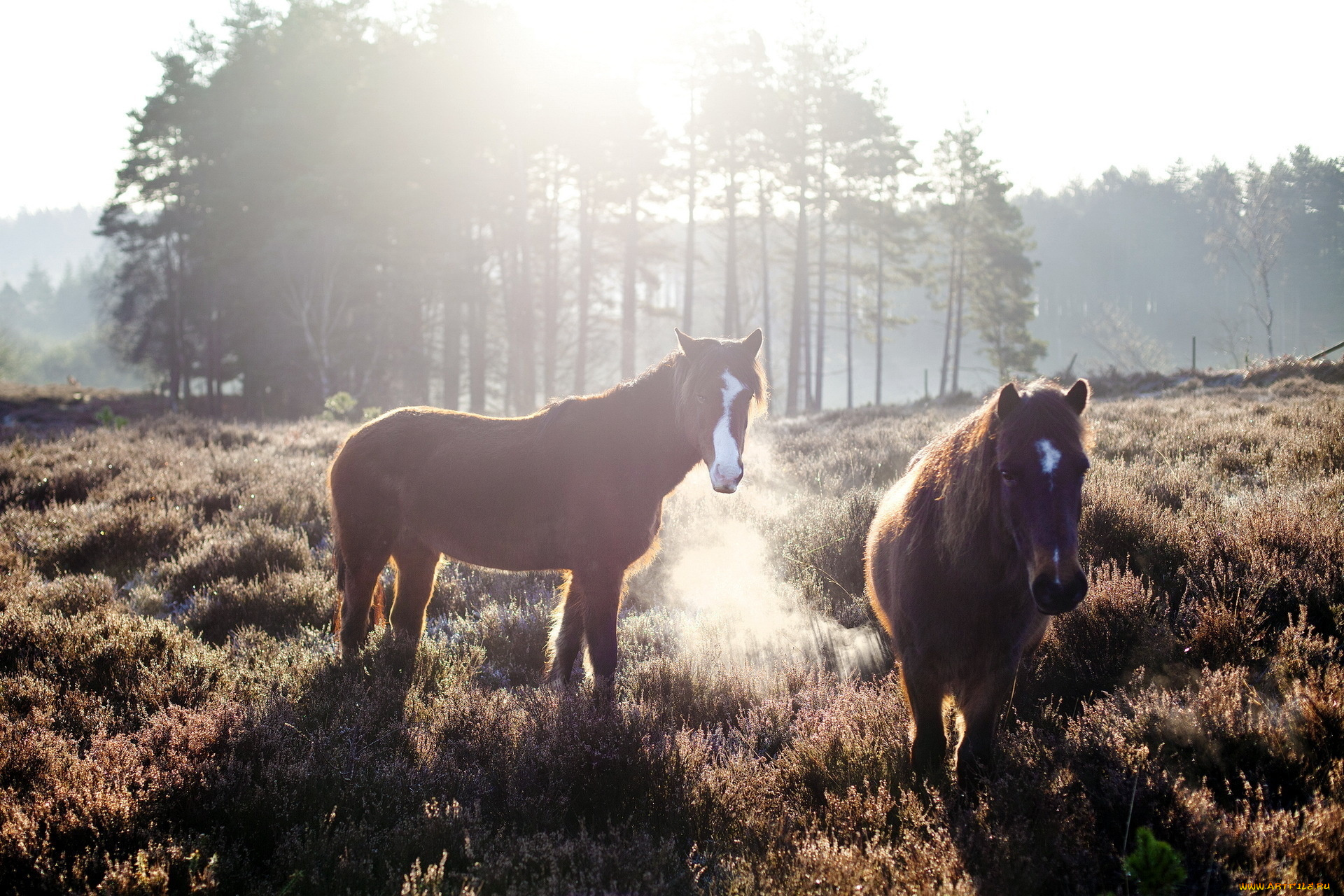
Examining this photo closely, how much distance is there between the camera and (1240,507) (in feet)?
17.4

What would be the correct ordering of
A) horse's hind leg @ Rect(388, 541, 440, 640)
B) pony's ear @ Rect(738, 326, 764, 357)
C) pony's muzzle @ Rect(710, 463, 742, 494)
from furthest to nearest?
horse's hind leg @ Rect(388, 541, 440, 640), pony's ear @ Rect(738, 326, 764, 357), pony's muzzle @ Rect(710, 463, 742, 494)

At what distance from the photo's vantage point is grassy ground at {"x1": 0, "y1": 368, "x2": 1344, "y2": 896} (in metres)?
2.50

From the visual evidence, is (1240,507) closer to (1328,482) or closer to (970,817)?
(1328,482)

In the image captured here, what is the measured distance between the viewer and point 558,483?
4520 millimetres

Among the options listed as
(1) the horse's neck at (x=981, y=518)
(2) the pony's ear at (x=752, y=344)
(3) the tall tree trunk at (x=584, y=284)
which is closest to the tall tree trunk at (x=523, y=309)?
(3) the tall tree trunk at (x=584, y=284)

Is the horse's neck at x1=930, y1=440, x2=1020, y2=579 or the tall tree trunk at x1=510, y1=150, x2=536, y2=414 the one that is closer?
the horse's neck at x1=930, y1=440, x2=1020, y2=579

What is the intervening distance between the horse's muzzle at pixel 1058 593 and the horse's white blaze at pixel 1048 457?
1.23 ft

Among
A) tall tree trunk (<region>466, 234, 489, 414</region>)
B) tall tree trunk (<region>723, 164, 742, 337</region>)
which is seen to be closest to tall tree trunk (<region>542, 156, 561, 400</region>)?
tall tree trunk (<region>466, 234, 489, 414</region>)

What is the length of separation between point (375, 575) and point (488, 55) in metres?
24.5

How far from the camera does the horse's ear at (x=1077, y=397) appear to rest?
8.82ft

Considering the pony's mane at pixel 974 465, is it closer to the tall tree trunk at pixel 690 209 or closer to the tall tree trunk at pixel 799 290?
the tall tree trunk at pixel 690 209

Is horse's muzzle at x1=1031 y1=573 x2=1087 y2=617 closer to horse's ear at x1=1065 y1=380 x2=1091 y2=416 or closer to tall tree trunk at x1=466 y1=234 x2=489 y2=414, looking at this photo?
horse's ear at x1=1065 y1=380 x2=1091 y2=416

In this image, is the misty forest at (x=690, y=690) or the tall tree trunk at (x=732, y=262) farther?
the tall tree trunk at (x=732, y=262)

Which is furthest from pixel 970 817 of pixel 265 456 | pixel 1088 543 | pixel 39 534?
pixel 265 456
